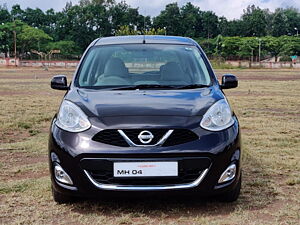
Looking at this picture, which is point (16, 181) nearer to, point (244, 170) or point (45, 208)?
point (45, 208)

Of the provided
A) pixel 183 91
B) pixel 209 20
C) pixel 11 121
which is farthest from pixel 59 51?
pixel 183 91

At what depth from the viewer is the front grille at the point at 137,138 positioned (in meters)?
3.80

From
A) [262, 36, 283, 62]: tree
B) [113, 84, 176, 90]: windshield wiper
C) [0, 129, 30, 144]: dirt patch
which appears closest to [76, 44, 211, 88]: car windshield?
[113, 84, 176, 90]: windshield wiper

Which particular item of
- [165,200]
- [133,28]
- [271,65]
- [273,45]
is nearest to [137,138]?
[165,200]

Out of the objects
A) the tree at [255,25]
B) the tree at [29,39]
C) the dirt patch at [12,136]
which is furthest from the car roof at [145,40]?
the tree at [255,25]

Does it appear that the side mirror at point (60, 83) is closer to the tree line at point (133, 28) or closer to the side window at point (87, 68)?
the side window at point (87, 68)

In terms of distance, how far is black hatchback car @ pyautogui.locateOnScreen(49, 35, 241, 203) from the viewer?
3.78 m

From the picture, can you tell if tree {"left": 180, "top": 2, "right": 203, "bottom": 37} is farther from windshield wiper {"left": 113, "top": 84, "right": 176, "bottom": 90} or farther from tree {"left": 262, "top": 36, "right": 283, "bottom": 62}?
windshield wiper {"left": 113, "top": 84, "right": 176, "bottom": 90}

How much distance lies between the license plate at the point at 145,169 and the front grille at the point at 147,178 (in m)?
0.03

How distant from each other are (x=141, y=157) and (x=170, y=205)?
0.75 meters

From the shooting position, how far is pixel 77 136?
12.8 feet

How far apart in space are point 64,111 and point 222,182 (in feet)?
4.78

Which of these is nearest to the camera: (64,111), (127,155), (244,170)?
(127,155)

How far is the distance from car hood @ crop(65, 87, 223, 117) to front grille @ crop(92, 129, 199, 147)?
0.58 ft
